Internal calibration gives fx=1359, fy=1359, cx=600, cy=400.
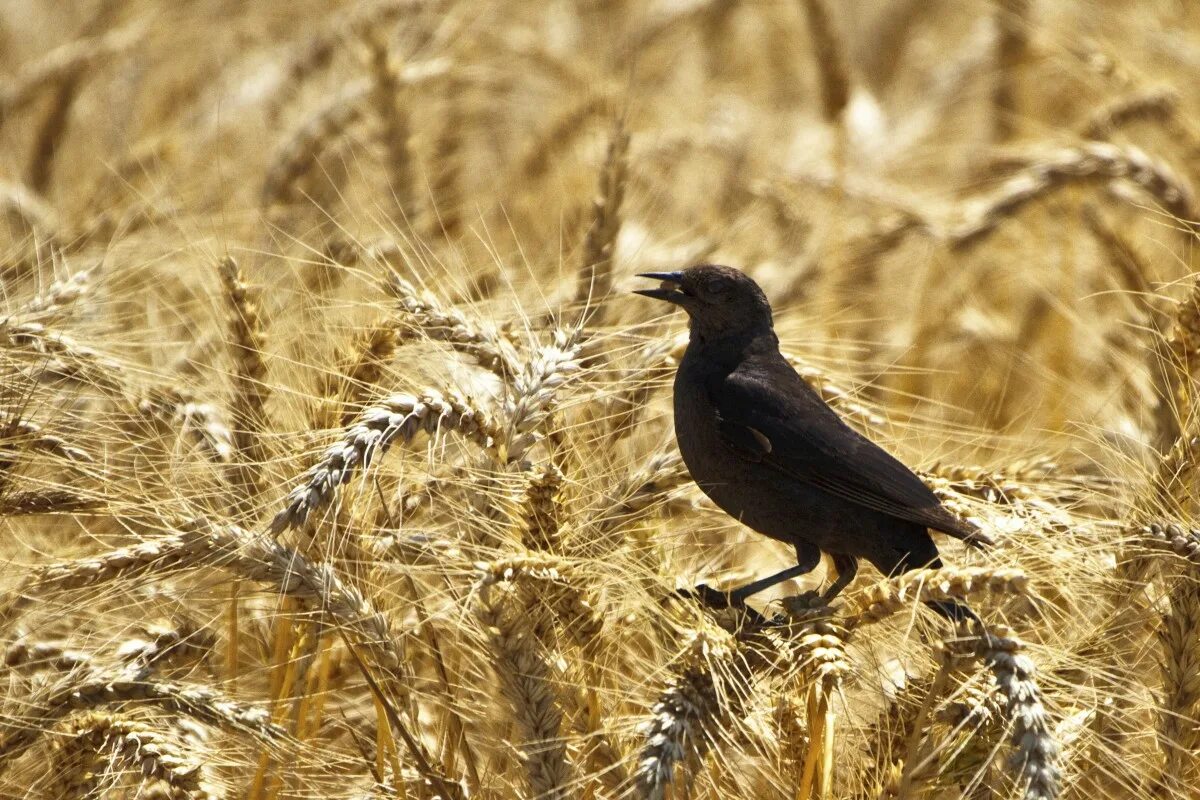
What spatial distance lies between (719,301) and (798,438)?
389 millimetres

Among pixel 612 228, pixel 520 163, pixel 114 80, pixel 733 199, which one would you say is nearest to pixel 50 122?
pixel 114 80

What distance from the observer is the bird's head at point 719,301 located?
2.88 meters

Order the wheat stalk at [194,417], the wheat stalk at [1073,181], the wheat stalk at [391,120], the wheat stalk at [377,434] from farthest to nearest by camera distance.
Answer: the wheat stalk at [391,120], the wheat stalk at [1073,181], the wheat stalk at [194,417], the wheat stalk at [377,434]

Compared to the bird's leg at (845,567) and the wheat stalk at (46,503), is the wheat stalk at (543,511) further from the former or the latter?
the wheat stalk at (46,503)

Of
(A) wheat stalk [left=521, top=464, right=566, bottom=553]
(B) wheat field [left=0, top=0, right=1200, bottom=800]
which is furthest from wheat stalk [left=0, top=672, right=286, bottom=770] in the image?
(A) wheat stalk [left=521, top=464, right=566, bottom=553]

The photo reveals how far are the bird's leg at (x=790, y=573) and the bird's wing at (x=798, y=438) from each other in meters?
0.15

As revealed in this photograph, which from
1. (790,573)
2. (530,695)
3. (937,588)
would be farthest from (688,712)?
(790,573)

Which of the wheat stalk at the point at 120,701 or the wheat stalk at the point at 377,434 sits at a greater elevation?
the wheat stalk at the point at 377,434

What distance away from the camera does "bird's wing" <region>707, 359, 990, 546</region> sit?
8.42ft

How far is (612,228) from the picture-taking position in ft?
11.3

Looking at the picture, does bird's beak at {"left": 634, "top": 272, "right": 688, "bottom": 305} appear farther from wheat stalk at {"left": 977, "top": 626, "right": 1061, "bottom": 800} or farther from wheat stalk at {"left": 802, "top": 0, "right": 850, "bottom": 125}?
wheat stalk at {"left": 802, "top": 0, "right": 850, "bottom": 125}

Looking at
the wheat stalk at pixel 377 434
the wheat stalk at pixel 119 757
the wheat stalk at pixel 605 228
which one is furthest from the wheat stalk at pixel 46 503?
the wheat stalk at pixel 605 228

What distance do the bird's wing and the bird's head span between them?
0.40 ft

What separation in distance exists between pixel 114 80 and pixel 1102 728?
5.61m
